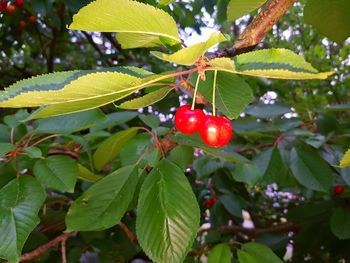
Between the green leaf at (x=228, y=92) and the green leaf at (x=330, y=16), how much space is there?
0.85ft

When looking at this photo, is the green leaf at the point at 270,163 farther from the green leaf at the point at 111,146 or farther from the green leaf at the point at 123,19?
the green leaf at the point at 123,19

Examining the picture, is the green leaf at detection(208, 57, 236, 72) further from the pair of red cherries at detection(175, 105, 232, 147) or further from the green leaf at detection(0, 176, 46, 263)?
the green leaf at detection(0, 176, 46, 263)

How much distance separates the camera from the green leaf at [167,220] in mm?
738

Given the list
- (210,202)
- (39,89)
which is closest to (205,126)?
(39,89)

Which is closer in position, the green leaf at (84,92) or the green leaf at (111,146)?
the green leaf at (84,92)

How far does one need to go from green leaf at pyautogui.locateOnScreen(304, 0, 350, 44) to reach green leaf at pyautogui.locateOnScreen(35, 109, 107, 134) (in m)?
0.57

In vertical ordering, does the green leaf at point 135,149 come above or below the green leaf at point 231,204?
above

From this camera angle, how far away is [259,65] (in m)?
0.51

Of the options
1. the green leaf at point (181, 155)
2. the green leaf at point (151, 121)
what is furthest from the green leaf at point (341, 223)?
the green leaf at point (151, 121)

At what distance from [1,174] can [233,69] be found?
2.33ft

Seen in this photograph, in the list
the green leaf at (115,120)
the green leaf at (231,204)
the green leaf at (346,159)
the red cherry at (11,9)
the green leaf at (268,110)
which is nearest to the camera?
the green leaf at (346,159)

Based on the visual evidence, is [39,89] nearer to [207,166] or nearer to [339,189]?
[207,166]

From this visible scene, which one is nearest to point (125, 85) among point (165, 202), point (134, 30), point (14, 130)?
point (134, 30)

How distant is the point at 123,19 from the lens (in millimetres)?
510
